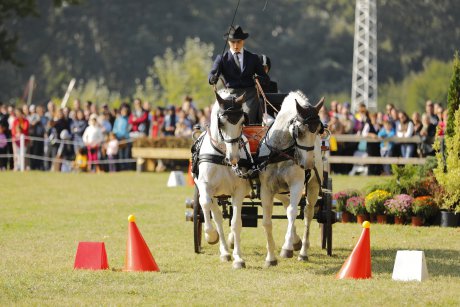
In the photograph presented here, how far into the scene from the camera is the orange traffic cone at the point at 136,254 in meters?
12.6

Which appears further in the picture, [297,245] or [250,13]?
[250,13]

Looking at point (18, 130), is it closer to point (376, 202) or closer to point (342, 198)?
point (342, 198)

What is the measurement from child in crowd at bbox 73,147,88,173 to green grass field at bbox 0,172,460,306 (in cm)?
929

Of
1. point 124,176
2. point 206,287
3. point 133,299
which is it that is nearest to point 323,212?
point 206,287

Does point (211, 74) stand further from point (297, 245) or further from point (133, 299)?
point (133, 299)

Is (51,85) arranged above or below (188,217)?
above

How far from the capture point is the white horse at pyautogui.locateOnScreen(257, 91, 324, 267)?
12844 mm

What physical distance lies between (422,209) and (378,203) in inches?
29.6

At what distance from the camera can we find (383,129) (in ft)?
98.6

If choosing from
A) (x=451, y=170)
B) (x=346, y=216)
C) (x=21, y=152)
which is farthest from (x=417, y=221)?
(x=21, y=152)

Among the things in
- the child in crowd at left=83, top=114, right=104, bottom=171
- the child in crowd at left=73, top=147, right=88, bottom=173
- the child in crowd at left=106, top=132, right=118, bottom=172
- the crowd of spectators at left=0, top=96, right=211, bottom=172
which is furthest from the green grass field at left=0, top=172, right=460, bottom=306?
the child in crowd at left=73, top=147, right=88, bottom=173

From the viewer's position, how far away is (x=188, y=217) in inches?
590

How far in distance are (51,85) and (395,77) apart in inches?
848

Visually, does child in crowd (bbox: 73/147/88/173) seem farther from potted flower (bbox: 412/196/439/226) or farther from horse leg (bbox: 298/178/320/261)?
horse leg (bbox: 298/178/320/261)
